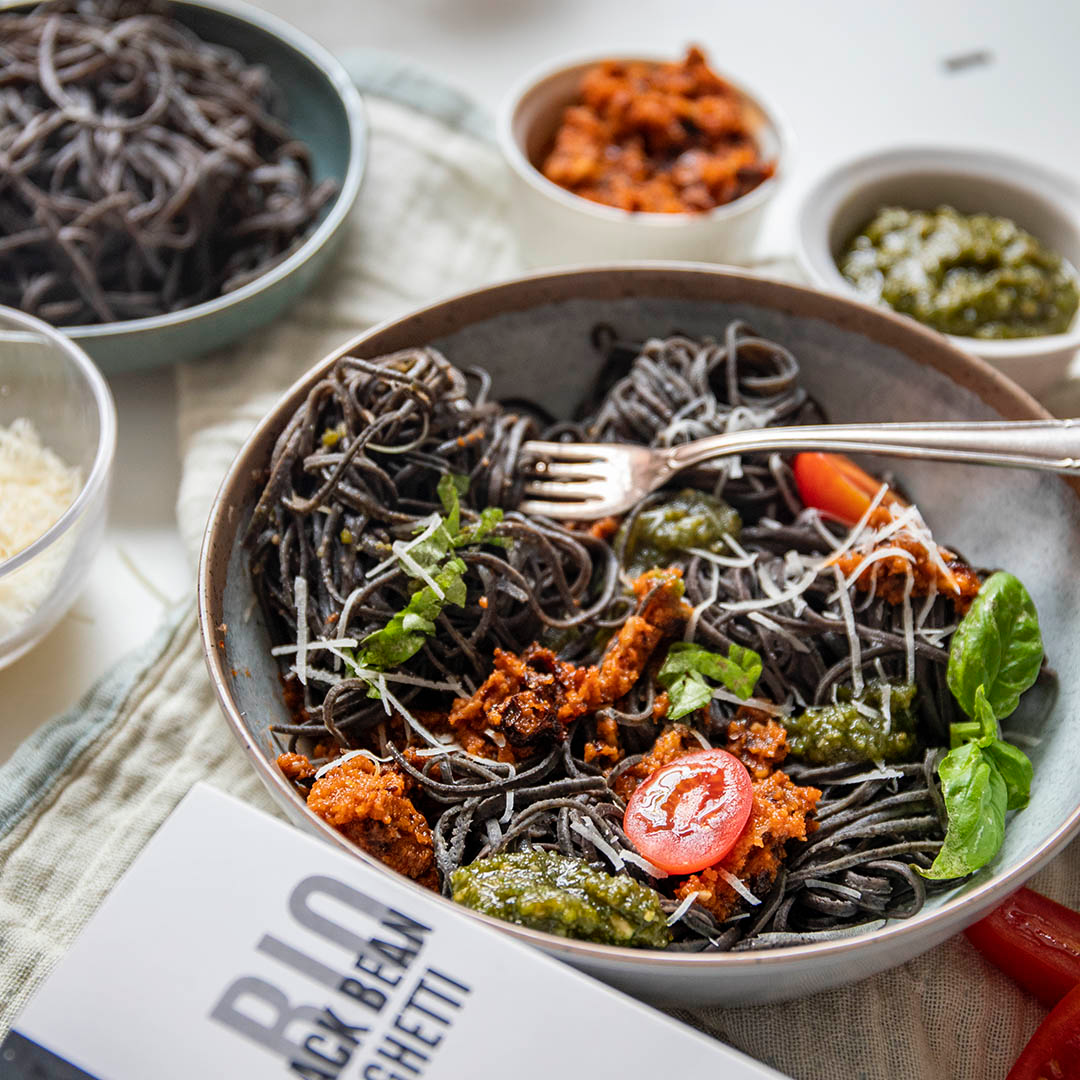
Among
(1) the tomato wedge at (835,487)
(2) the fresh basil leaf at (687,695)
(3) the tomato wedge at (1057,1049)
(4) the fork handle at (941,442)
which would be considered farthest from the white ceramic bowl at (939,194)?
(3) the tomato wedge at (1057,1049)

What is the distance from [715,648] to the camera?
2.54m

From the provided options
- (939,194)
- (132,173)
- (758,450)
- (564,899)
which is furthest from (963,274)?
(132,173)

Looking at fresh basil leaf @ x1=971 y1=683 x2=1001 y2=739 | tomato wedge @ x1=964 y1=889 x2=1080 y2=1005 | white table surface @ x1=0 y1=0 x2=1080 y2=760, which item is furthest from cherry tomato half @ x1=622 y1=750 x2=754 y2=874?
white table surface @ x1=0 y1=0 x2=1080 y2=760

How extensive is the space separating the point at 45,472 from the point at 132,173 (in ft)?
4.31

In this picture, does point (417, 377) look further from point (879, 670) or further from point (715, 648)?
point (879, 670)

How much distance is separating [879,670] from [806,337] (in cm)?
103

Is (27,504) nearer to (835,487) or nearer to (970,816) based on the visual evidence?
(835,487)

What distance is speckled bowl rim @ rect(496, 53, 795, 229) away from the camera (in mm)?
3549

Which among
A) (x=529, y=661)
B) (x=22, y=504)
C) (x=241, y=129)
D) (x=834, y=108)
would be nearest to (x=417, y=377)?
(x=529, y=661)

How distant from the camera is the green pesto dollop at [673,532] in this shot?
269cm

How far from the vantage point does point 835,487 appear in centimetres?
278

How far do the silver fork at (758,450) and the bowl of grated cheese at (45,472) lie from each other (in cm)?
119

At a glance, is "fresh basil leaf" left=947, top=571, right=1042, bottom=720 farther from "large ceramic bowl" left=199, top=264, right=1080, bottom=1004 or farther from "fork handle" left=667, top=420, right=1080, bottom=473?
"fork handle" left=667, top=420, right=1080, bottom=473

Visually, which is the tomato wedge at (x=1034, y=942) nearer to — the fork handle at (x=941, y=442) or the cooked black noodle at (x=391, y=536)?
the fork handle at (x=941, y=442)
